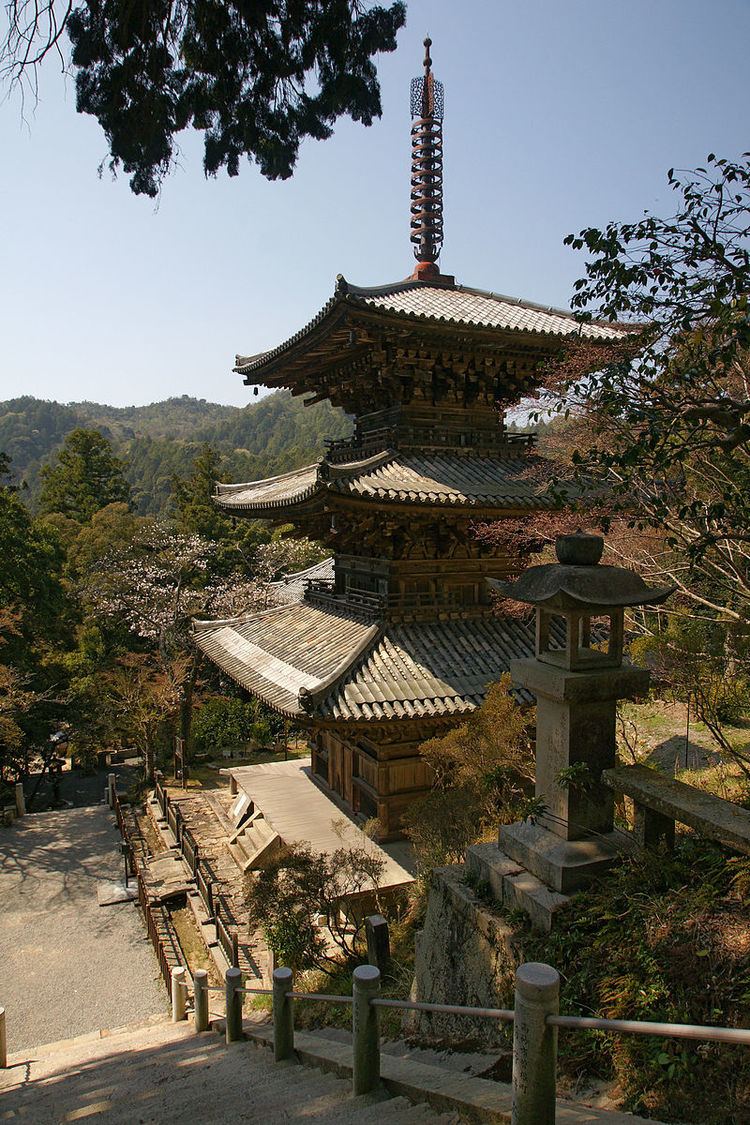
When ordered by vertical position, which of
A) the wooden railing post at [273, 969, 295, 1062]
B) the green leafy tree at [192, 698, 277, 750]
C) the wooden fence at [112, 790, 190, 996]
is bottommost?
the wooden fence at [112, 790, 190, 996]

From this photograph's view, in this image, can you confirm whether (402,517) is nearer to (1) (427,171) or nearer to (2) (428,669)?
(2) (428,669)

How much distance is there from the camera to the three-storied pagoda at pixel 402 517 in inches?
368

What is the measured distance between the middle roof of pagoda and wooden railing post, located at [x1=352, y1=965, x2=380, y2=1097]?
5.69 meters

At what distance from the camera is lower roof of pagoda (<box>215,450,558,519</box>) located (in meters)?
9.20

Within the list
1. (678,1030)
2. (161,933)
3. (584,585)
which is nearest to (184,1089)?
(678,1030)

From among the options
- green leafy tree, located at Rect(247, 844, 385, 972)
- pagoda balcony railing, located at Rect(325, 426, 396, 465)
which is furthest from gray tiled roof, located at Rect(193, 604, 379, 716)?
pagoda balcony railing, located at Rect(325, 426, 396, 465)

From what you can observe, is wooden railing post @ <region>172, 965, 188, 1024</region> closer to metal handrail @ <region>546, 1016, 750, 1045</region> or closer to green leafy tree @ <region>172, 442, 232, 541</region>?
metal handrail @ <region>546, 1016, 750, 1045</region>

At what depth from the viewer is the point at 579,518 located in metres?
10.4

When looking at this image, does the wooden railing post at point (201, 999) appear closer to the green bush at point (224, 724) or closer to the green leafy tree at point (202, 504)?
the green bush at point (224, 724)

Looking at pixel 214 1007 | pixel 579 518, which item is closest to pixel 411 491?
pixel 579 518

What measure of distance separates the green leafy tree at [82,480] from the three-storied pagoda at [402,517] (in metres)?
33.6

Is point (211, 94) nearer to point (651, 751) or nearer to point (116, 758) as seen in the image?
point (651, 751)

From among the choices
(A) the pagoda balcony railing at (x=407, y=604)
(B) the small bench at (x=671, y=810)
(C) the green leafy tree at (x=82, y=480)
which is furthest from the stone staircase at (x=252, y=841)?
(C) the green leafy tree at (x=82, y=480)

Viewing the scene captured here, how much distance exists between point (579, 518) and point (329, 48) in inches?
276
